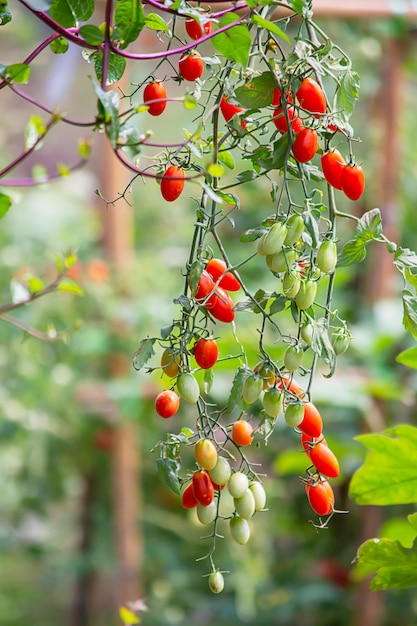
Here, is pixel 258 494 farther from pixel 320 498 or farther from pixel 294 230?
pixel 294 230

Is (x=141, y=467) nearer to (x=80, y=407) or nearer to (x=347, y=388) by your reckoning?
(x=80, y=407)

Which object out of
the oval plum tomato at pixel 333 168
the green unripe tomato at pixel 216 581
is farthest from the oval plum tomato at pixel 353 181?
the green unripe tomato at pixel 216 581

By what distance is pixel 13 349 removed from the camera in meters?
1.97

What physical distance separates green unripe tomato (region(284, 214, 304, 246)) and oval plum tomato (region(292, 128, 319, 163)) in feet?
0.13

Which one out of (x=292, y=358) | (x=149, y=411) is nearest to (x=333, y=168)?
(x=292, y=358)

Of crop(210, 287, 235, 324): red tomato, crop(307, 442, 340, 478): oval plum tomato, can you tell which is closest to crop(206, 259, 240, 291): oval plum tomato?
crop(210, 287, 235, 324): red tomato

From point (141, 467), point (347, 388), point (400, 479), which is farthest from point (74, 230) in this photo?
point (400, 479)

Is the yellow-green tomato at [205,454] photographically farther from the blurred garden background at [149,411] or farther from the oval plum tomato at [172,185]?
the blurred garden background at [149,411]

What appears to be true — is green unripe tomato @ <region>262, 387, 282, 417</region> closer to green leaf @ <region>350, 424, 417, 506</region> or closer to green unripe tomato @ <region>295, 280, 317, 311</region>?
green unripe tomato @ <region>295, 280, 317, 311</region>

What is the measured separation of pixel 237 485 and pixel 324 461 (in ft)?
0.21

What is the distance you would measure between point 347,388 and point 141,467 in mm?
765

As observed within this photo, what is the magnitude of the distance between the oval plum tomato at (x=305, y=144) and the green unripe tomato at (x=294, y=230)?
0.13ft

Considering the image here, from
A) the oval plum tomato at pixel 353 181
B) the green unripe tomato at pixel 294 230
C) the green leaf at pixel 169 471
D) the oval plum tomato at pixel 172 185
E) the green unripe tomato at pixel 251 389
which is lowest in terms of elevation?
the green leaf at pixel 169 471

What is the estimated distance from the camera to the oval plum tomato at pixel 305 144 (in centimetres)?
53
